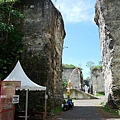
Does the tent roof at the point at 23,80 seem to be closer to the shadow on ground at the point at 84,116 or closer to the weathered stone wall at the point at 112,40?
the shadow on ground at the point at 84,116

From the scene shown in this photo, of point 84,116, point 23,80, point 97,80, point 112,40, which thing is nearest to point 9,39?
point 23,80

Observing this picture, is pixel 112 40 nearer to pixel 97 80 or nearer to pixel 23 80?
pixel 23 80

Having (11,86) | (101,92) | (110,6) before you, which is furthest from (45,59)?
(101,92)

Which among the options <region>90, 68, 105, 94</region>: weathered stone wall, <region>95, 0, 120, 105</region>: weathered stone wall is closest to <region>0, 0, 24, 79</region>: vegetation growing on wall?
<region>95, 0, 120, 105</region>: weathered stone wall

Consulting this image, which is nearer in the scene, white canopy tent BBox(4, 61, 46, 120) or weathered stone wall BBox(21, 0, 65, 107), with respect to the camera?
white canopy tent BBox(4, 61, 46, 120)

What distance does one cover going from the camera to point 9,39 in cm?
1128

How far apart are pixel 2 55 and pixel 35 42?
1.97 meters

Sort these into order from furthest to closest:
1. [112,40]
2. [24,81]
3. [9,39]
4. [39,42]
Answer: [112,40] → [9,39] → [39,42] → [24,81]

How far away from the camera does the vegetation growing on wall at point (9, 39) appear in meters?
10.6

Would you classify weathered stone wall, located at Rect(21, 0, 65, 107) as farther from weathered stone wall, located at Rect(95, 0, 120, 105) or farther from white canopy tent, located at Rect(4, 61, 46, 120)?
weathered stone wall, located at Rect(95, 0, 120, 105)

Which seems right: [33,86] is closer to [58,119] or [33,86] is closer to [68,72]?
[58,119]

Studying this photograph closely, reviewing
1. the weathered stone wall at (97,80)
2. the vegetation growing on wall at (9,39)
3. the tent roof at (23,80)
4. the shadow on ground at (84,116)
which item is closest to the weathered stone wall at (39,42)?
the vegetation growing on wall at (9,39)

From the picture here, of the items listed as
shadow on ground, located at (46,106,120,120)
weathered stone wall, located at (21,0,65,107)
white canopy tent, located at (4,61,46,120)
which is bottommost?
shadow on ground, located at (46,106,120,120)

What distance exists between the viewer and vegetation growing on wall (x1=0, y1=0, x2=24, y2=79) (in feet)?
34.7
